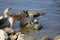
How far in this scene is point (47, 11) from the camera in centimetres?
2191

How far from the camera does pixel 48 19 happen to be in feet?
62.2

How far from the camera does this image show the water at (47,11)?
1580 centimetres

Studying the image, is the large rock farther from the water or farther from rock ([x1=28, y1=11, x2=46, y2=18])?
rock ([x1=28, y1=11, x2=46, y2=18])

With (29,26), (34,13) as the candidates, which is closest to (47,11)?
(34,13)

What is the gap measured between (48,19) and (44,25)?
1693 millimetres

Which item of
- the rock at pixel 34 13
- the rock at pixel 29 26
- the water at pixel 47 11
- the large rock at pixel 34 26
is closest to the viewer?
the water at pixel 47 11

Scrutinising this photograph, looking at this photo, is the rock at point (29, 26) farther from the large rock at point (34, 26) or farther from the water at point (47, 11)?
the water at point (47, 11)

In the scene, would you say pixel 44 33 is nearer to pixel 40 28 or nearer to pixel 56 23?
pixel 40 28

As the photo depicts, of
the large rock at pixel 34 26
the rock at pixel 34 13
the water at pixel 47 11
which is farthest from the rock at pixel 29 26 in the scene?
the rock at pixel 34 13

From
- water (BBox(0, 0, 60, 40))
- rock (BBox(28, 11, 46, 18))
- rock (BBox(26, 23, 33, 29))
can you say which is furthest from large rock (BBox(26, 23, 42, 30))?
rock (BBox(28, 11, 46, 18))

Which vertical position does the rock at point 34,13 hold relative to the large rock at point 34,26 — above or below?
below

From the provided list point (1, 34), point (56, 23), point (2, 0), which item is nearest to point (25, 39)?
point (1, 34)

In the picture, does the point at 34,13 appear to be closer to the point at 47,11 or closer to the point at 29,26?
the point at 47,11

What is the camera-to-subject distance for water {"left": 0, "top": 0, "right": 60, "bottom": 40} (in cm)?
1580
